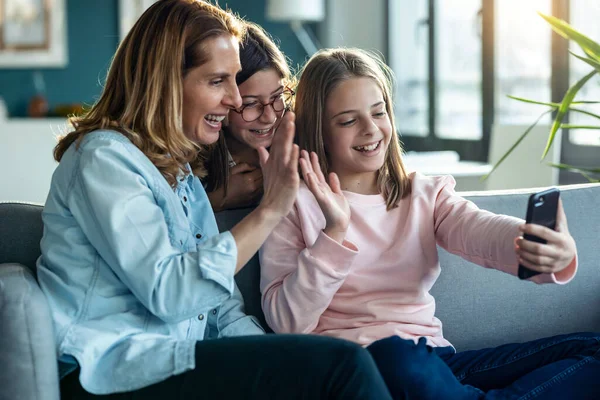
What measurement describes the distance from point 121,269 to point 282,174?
342 millimetres

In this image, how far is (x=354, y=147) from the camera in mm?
1865

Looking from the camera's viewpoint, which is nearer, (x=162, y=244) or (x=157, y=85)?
(x=162, y=244)

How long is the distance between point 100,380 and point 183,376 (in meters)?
0.16

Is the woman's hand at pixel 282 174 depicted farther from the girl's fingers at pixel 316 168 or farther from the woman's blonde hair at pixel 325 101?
the woman's blonde hair at pixel 325 101

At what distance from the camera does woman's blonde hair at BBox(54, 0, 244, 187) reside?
158cm

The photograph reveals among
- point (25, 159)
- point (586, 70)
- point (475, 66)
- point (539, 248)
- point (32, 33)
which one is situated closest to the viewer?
point (539, 248)

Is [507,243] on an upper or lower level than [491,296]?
upper

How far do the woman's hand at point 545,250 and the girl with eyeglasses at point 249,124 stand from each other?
2.18ft

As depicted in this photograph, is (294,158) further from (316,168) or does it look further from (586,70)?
(586,70)

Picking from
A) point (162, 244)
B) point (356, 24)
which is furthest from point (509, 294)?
point (356, 24)

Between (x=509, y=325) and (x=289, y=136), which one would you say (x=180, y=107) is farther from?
(x=509, y=325)

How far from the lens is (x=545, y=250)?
60.0 inches

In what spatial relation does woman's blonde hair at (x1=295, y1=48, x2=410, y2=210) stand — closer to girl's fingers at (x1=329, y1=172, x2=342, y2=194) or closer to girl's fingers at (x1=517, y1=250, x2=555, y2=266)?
girl's fingers at (x1=329, y1=172, x2=342, y2=194)

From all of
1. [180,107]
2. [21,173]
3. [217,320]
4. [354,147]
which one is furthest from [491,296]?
[21,173]
